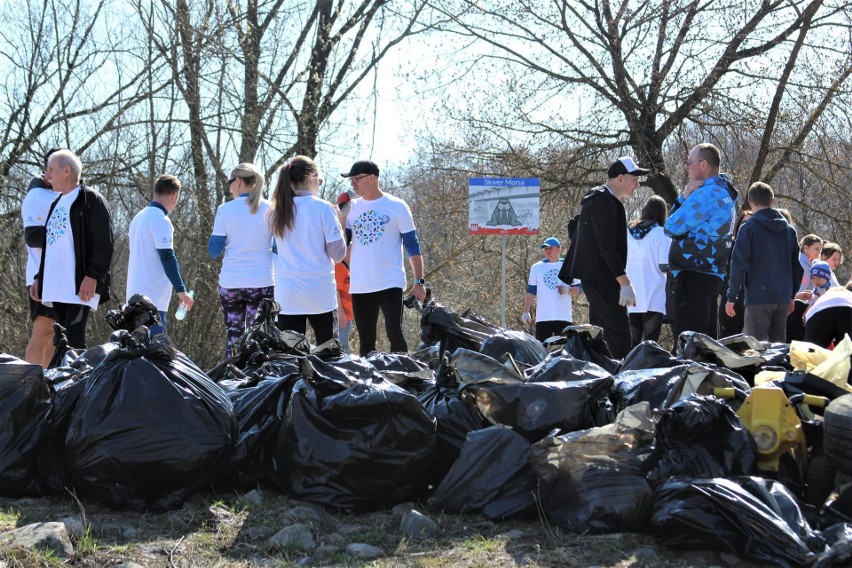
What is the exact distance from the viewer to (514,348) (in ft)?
15.3

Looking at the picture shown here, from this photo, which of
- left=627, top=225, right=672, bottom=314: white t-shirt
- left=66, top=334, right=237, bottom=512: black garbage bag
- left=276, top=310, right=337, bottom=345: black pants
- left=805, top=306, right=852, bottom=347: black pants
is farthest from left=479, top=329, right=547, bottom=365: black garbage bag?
left=627, top=225, right=672, bottom=314: white t-shirt

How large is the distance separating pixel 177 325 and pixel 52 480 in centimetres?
673

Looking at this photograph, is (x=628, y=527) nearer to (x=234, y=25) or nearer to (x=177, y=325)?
(x=177, y=325)

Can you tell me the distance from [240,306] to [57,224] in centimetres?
122

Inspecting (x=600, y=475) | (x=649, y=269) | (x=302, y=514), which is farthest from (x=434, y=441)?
(x=649, y=269)

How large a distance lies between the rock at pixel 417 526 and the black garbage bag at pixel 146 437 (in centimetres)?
75

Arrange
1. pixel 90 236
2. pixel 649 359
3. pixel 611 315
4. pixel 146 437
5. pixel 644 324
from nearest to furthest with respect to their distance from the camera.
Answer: pixel 146 437 < pixel 649 359 < pixel 90 236 < pixel 611 315 < pixel 644 324

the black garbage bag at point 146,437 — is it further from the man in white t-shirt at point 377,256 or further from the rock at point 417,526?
the man in white t-shirt at point 377,256

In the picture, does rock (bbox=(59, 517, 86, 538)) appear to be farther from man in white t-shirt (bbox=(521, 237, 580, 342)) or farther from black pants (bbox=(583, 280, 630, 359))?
man in white t-shirt (bbox=(521, 237, 580, 342))

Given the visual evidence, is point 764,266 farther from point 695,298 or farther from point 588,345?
point 588,345

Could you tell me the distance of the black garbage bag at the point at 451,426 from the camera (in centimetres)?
362

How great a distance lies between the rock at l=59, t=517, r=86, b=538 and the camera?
289 centimetres

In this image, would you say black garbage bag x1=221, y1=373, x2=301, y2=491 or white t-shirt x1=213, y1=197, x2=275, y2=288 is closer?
black garbage bag x1=221, y1=373, x2=301, y2=491

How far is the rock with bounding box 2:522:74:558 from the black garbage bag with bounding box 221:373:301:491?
0.82 metres
